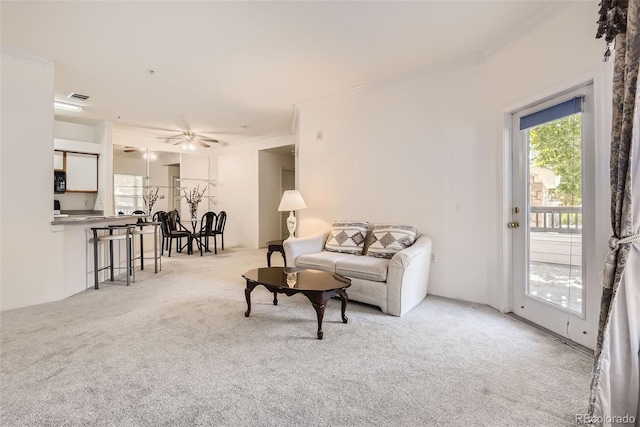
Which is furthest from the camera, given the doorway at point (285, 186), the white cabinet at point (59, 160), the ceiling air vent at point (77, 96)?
the doorway at point (285, 186)

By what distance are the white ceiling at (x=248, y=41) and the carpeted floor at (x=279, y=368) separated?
2.65m

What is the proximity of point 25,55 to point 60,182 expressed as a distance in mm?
2812

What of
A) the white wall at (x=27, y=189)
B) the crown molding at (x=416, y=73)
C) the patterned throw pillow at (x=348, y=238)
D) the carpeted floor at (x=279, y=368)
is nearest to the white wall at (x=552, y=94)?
the crown molding at (x=416, y=73)

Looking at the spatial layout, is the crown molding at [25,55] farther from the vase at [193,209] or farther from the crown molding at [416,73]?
the vase at [193,209]

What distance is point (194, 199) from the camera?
7.30 metres

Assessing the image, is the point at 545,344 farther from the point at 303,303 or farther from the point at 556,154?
the point at 303,303

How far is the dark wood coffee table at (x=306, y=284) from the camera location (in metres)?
2.34

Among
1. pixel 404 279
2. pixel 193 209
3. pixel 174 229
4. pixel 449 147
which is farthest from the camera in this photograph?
pixel 193 209

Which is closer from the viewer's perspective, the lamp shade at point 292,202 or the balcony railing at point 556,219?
the balcony railing at point 556,219

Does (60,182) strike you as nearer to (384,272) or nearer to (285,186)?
(285,186)

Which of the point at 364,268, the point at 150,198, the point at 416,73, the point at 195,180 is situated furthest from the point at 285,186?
the point at 364,268

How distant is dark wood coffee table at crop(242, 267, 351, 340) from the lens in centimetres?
234

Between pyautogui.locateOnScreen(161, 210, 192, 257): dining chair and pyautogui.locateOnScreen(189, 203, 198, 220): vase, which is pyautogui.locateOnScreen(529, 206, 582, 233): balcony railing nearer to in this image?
pyautogui.locateOnScreen(161, 210, 192, 257): dining chair

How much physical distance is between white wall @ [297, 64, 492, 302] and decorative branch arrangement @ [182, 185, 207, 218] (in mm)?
4074
